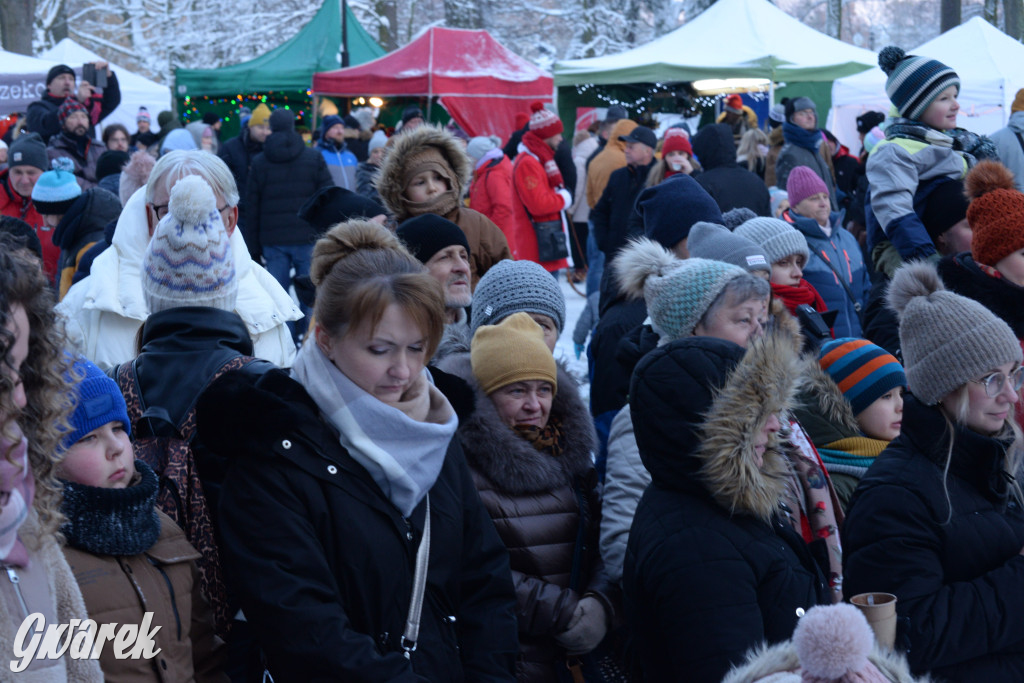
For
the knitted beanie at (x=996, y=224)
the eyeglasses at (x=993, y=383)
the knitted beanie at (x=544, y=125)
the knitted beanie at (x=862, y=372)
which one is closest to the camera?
the eyeglasses at (x=993, y=383)

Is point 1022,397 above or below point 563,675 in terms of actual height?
above

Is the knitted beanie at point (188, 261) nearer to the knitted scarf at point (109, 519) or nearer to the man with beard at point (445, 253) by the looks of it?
the knitted scarf at point (109, 519)

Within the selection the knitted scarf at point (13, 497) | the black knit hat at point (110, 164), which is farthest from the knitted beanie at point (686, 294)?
the black knit hat at point (110, 164)

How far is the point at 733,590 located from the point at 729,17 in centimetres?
1483

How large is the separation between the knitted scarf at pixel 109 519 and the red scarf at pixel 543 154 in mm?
7140

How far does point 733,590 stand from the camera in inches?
91.0

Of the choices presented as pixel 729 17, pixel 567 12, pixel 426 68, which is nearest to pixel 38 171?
pixel 426 68

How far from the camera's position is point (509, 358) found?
123 inches

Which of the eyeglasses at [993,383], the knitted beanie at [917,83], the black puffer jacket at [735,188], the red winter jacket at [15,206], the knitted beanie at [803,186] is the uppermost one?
the knitted beanie at [917,83]

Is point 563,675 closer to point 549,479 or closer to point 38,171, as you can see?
point 549,479

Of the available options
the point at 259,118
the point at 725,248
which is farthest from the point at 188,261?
the point at 259,118

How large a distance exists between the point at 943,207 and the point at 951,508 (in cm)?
292

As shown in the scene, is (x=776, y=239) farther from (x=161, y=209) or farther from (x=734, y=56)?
(x=734, y=56)

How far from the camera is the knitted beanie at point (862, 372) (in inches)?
137
